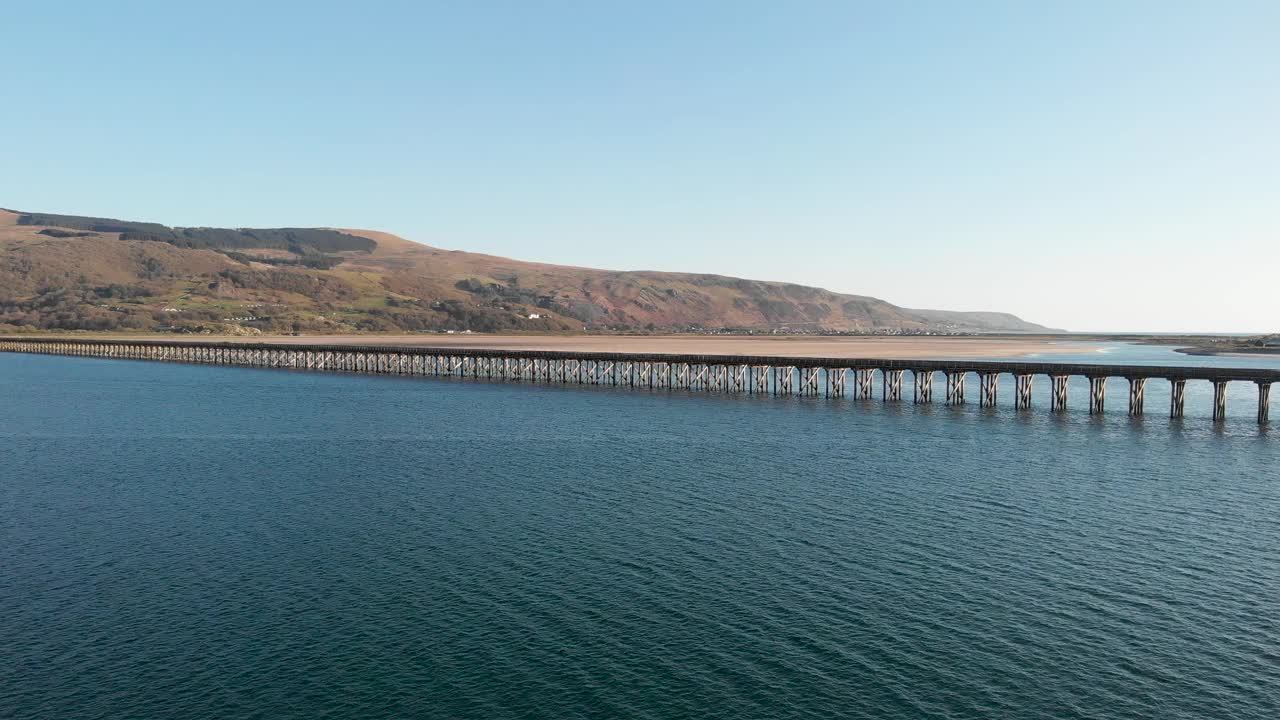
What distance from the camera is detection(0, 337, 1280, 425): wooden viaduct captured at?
237ft

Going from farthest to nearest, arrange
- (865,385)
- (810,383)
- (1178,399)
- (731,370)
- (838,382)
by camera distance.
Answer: (731,370) < (810,383) < (838,382) < (865,385) < (1178,399)

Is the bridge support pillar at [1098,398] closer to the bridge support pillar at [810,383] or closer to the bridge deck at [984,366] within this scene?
the bridge deck at [984,366]

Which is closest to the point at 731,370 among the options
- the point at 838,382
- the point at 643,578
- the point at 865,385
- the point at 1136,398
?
the point at 838,382

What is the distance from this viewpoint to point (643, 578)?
29078mm

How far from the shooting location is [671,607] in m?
26.4

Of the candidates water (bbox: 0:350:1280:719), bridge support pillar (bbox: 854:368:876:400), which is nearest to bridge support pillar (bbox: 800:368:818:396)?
bridge support pillar (bbox: 854:368:876:400)

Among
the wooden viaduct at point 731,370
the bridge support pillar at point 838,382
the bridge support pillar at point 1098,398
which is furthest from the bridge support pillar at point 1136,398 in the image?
the bridge support pillar at point 838,382

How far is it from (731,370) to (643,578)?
10319 centimetres

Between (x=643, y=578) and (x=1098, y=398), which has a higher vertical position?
(x=1098, y=398)

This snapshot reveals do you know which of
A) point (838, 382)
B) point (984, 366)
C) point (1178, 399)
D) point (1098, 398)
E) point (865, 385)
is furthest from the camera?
point (838, 382)

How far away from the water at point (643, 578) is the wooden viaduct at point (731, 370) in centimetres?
1557

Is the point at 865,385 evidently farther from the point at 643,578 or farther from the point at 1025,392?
the point at 643,578

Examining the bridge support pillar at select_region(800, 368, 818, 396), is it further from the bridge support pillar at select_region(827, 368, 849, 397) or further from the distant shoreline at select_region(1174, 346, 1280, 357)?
the distant shoreline at select_region(1174, 346, 1280, 357)

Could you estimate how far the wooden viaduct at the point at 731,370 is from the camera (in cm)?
7238
